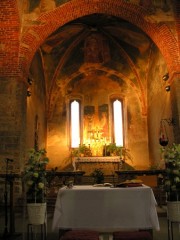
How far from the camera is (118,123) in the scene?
15.9 metres

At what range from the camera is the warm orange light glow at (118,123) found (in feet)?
51.4

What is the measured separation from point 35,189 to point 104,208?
1.16 meters

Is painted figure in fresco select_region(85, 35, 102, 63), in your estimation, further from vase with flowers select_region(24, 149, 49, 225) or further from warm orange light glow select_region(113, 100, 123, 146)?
vase with flowers select_region(24, 149, 49, 225)

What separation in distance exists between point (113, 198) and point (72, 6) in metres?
7.49

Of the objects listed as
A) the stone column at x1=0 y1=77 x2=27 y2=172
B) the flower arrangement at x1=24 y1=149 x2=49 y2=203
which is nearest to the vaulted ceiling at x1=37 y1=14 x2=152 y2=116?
the stone column at x1=0 y1=77 x2=27 y2=172

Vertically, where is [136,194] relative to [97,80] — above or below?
below

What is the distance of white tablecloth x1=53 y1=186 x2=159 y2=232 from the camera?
4801mm

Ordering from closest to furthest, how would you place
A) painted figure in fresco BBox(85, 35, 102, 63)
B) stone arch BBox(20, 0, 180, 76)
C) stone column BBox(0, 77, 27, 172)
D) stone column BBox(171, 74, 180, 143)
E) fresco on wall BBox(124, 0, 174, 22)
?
stone column BBox(0, 77, 27, 172) → stone column BBox(171, 74, 180, 143) → stone arch BBox(20, 0, 180, 76) → fresco on wall BBox(124, 0, 174, 22) → painted figure in fresco BBox(85, 35, 102, 63)

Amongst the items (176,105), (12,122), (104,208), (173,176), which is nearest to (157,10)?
(176,105)

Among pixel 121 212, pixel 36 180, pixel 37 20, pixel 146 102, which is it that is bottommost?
pixel 121 212

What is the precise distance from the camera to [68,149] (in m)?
15.3

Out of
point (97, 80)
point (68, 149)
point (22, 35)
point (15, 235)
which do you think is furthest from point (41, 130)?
point (15, 235)

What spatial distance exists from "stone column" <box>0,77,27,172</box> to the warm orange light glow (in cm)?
681

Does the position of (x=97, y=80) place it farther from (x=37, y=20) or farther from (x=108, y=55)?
(x=37, y=20)
